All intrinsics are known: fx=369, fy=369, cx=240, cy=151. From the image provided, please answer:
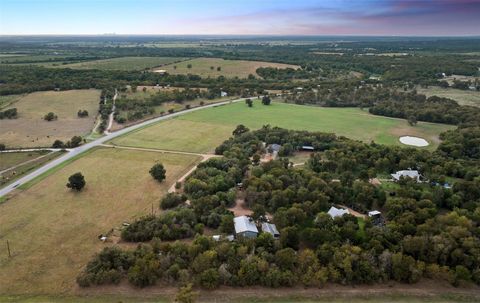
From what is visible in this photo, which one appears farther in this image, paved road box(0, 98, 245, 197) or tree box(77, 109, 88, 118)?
tree box(77, 109, 88, 118)

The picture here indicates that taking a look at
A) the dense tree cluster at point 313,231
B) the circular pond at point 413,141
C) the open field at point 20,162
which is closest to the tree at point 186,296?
the dense tree cluster at point 313,231

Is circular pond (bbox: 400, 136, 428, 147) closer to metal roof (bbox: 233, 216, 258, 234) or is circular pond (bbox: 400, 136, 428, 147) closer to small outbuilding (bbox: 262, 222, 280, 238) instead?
small outbuilding (bbox: 262, 222, 280, 238)

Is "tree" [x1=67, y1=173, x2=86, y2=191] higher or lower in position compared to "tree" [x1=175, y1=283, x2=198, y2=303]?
higher

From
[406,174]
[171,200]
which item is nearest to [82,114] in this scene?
[171,200]

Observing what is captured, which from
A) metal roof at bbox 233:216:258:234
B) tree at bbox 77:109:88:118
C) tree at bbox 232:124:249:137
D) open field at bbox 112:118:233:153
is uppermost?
tree at bbox 77:109:88:118

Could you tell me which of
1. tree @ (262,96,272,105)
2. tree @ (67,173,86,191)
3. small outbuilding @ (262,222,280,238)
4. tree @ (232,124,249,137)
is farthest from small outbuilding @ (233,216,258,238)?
tree @ (262,96,272,105)

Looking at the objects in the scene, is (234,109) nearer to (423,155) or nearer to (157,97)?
(157,97)
